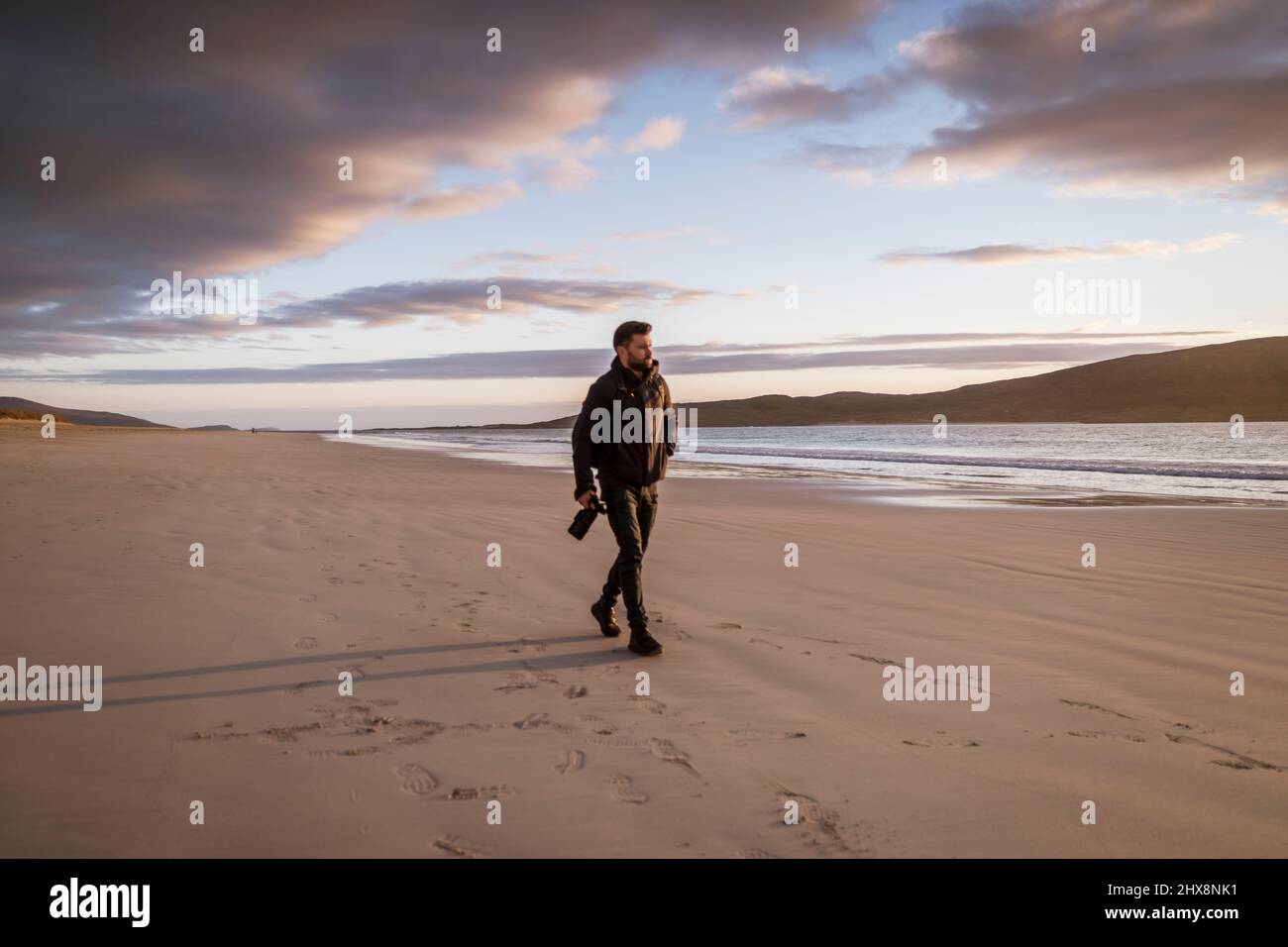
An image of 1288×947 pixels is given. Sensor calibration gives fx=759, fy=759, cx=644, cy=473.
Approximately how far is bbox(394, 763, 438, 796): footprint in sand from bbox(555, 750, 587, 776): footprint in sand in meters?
0.57

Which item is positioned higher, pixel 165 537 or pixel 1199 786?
pixel 165 537

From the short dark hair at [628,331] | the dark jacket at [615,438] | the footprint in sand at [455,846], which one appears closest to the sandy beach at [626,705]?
the footprint in sand at [455,846]

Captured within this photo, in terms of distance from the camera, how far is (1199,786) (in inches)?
138

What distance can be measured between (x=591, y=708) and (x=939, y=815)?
1.96 meters

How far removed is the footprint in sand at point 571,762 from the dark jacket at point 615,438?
2.17 m

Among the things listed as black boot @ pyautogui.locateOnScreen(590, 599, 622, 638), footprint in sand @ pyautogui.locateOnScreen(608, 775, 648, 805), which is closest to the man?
black boot @ pyautogui.locateOnScreen(590, 599, 622, 638)

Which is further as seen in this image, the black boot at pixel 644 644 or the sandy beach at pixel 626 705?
the black boot at pixel 644 644

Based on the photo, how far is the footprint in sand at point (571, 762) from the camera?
3.59 m

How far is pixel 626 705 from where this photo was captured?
4.49 metres

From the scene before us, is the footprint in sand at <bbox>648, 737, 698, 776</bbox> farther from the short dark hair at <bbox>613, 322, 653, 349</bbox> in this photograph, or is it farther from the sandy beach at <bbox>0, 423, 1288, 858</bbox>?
the short dark hair at <bbox>613, 322, 653, 349</bbox>

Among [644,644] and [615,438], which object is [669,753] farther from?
[615,438]

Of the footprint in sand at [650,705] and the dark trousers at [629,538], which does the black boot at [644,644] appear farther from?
the footprint in sand at [650,705]
